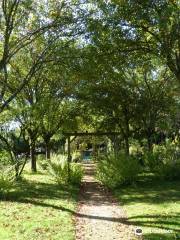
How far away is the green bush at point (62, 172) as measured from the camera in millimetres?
22906

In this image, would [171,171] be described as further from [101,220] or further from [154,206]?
[101,220]

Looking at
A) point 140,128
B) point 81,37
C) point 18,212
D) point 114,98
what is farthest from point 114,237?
point 140,128

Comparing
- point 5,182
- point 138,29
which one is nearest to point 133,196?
point 5,182

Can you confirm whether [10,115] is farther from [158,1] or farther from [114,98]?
[158,1]

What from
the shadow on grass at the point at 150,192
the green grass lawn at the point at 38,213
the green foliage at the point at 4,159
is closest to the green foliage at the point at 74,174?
the green grass lawn at the point at 38,213

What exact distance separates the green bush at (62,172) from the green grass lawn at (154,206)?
3414 mm

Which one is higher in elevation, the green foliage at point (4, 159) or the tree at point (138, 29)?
the tree at point (138, 29)

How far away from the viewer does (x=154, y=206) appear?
15.3m

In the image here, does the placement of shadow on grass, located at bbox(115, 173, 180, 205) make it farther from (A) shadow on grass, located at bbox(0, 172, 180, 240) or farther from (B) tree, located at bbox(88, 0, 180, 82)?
(B) tree, located at bbox(88, 0, 180, 82)

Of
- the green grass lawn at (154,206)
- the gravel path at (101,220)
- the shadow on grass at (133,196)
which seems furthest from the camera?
the shadow on grass at (133,196)

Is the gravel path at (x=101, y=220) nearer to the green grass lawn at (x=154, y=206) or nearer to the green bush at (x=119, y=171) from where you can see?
the green grass lawn at (x=154, y=206)

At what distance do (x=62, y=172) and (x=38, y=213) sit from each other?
9.16 metres

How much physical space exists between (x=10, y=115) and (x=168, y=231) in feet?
61.6

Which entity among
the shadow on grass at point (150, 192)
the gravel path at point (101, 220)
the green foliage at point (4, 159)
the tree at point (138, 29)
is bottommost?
the gravel path at point (101, 220)
